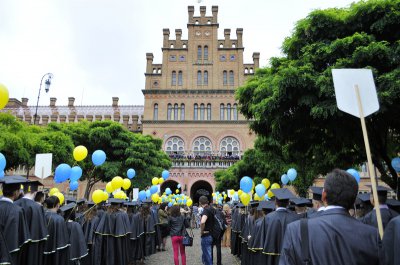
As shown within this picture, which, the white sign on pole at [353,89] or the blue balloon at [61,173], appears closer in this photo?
the white sign on pole at [353,89]

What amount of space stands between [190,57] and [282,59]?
3024 centimetres

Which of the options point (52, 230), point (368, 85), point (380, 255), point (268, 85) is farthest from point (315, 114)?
point (52, 230)

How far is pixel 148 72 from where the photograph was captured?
38750mm

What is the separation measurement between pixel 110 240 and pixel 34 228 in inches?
132

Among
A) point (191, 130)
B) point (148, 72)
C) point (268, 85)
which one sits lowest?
point (268, 85)

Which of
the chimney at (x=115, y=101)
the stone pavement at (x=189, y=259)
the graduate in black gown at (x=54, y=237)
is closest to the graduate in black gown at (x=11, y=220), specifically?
the graduate in black gown at (x=54, y=237)

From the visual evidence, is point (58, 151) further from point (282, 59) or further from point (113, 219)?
point (282, 59)

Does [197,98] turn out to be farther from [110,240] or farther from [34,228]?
[34,228]

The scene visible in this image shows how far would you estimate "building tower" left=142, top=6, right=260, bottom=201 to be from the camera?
38.1m

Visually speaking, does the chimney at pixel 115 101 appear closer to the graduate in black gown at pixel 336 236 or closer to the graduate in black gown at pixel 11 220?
the graduate in black gown at pixel 11 220

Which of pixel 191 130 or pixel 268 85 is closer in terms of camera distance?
pixel 268 85

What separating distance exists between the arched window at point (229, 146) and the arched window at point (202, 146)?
Answer: 1.39 meters

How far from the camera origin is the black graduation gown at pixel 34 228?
549cm

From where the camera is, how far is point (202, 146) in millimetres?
38375
